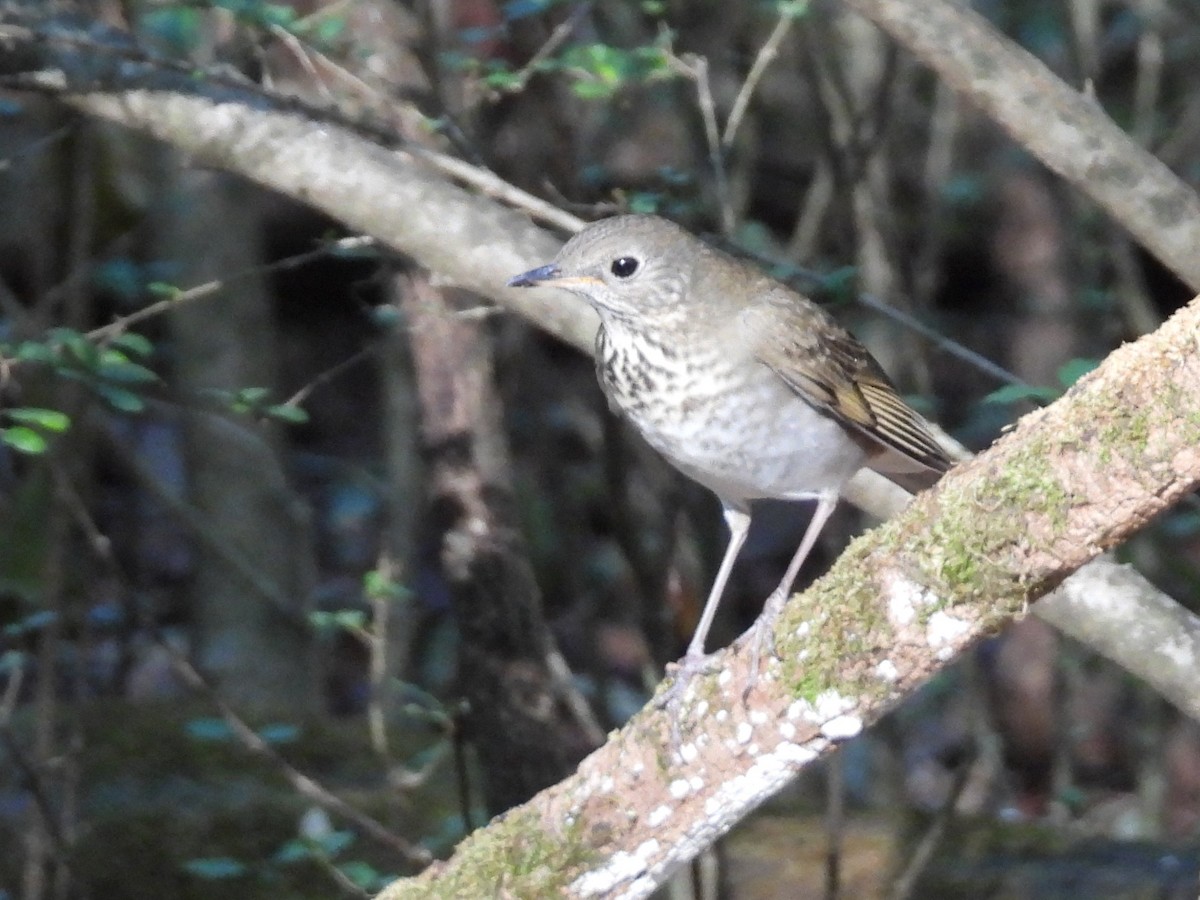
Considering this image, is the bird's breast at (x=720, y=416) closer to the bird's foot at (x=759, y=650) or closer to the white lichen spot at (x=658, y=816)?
the bird's foot at (x=759, y=650)

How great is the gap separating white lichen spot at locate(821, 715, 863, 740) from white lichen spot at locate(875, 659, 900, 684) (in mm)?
76

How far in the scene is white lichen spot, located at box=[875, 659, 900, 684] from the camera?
225 cm

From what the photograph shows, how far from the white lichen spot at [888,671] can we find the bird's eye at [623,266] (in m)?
1.40

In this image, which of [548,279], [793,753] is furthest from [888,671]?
[548,279]

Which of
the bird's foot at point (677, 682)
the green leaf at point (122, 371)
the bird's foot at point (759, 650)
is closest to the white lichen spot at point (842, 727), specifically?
the bird's foot at point (759, 650)

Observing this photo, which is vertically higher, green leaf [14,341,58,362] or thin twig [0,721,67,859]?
green leaf [14,341,58,362]

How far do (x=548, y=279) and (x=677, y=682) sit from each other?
943 mm

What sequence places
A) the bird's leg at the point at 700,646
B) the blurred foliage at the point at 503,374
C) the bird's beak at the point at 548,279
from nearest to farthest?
the bird's leg at the point at 700,646, the bird's beak at the point at 548,279, the blurred foliage at the point at 503,374

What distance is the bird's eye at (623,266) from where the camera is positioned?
346cm

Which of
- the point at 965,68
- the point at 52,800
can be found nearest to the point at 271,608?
the point at 52,800

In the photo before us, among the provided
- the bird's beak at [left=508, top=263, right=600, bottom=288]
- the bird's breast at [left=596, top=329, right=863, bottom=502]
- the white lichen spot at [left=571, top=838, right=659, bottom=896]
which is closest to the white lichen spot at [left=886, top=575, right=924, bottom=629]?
the white lichen spot at [left=571, top=838, right=659, bottom=896]

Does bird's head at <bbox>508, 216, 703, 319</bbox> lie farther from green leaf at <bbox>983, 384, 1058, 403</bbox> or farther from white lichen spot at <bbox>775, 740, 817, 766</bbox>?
white lichen spot at <bbox>775, 740, 817, 766</bbox>

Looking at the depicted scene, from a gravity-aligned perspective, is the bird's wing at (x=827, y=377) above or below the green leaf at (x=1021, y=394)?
below

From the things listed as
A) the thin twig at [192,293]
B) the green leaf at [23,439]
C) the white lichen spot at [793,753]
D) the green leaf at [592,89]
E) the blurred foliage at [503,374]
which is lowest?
the blurred foliage at [503,374]
